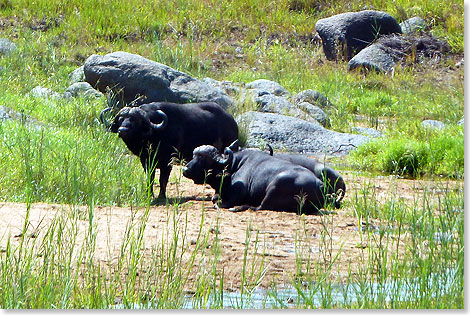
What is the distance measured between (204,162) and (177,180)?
1.91 feet

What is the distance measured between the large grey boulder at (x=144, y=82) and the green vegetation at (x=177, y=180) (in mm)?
781

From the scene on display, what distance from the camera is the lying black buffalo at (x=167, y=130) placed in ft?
32.4

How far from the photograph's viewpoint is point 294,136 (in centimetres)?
1470

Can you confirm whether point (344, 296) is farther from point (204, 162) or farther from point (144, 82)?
point (144, 82)

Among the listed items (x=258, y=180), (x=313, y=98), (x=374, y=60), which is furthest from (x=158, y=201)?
(x=374, y=60)

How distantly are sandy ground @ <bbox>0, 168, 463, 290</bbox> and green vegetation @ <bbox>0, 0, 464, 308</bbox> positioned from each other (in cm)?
8

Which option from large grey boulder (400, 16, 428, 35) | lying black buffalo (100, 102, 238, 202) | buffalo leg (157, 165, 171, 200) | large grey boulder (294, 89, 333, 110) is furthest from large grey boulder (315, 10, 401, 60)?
buffalo leg (157, 165, 171, 200)

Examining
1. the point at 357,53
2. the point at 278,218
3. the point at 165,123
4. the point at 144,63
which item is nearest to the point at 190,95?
the point at 144,63

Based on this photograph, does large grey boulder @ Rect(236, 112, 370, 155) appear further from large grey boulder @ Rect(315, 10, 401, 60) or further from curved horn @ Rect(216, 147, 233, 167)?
large grey boulder @ Rect(315, 10, 401, 60)

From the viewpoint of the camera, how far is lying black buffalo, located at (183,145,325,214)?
8688 millimetres

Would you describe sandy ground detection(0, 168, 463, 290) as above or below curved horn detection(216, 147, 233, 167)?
above

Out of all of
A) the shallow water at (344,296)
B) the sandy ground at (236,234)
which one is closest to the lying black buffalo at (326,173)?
the sandy ground at (236,234)

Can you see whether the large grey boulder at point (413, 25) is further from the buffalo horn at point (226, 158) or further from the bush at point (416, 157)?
the buffalo horn at point (226, 158)

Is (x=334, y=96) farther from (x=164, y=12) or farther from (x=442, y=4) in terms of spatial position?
(x=164, y=12)
